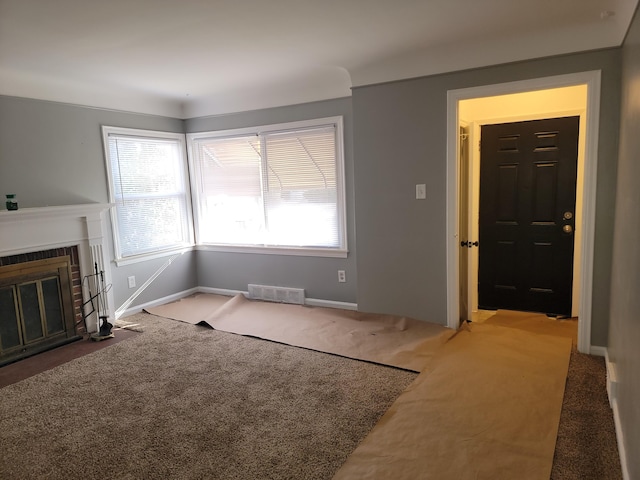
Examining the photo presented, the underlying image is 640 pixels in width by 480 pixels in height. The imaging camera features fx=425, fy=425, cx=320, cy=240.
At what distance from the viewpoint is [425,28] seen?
9.30 ft

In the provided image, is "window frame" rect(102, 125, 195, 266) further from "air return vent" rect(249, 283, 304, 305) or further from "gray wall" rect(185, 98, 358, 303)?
"air return vent" rect(249, 283, 304, 305)

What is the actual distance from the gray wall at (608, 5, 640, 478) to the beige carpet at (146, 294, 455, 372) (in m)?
1.21

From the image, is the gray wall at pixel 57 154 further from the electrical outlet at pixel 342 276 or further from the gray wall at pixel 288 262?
the electrical outlet at pixel 342 276

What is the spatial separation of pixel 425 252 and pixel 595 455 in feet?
6.32

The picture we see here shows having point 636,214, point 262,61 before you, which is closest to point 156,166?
point 262,61

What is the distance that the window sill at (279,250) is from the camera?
14.4 ft

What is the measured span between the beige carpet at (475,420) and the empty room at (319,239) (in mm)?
16

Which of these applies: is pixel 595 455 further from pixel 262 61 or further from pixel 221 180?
pixel 221 180

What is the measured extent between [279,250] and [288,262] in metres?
0.17

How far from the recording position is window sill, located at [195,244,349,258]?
4.38 m

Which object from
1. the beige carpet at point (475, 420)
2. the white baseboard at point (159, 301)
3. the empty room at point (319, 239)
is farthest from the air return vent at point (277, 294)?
the beige carpet at point (475, 420)

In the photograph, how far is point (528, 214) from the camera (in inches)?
161

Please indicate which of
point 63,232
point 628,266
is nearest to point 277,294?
point 63,232

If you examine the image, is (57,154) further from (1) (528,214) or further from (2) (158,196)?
(1) (528,214)
